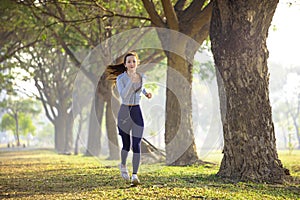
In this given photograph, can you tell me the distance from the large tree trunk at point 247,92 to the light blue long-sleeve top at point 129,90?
230 cm

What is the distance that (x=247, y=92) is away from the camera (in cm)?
867

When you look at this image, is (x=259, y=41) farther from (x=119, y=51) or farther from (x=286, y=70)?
(x=286, y=70)

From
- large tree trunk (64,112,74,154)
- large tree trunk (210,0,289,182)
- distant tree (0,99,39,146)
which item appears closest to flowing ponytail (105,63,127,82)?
large tree trunk (210,0,289,182)

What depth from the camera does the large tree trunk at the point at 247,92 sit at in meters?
8.52

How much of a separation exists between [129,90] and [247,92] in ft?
8.52

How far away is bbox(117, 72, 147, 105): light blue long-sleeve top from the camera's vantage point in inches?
291

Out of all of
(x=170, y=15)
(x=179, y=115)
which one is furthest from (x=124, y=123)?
(x=179, y=115)

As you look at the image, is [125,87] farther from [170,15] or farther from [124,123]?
[170,15]

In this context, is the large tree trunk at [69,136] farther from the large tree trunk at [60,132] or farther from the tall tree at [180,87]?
the tall tree at [180,87]

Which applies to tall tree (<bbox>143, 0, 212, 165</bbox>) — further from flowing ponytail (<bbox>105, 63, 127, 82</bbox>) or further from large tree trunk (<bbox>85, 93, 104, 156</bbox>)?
large tree trunk (<bbox>85, 93, 104, 156</bbox>)

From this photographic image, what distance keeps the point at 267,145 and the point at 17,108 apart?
48262mm

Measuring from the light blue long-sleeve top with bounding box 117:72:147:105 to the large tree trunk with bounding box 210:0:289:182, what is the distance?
2.30 m

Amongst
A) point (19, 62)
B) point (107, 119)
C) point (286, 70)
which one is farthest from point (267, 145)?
point (286, 70)

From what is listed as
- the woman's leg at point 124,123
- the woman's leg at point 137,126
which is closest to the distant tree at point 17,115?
the woman's leg at point 124,123
